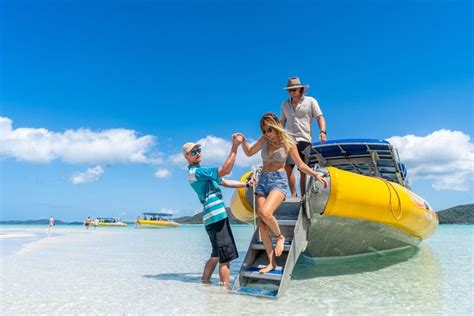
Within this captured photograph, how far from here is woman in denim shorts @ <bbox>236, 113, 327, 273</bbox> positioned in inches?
163

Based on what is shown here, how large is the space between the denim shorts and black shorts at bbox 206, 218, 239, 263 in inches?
24.5

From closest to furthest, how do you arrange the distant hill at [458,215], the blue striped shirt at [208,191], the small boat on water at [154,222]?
the blue striped shirt at [208,191], the small boat on water at [154,222], the distant hill at [458,215]

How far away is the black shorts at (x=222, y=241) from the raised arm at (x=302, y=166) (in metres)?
1.13

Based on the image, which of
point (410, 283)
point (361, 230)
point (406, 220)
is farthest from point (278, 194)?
point (406, 220)

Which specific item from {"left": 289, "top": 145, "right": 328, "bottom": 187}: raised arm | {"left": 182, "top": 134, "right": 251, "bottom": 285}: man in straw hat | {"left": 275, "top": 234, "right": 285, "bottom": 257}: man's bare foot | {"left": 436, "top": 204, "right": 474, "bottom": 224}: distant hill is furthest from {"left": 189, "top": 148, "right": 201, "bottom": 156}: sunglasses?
{"left": 436, "top": 204, "right": 474, "bottom": 224}: distant hill

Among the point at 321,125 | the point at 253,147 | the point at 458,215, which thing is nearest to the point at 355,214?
the point at 321,125

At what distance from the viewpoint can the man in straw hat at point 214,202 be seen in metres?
4.47

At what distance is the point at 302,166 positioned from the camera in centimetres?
426

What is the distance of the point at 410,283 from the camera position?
16.7ft

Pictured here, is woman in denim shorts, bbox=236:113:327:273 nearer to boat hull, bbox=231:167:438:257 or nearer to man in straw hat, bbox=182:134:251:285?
man in straw hat, bbox=182:134:251:285

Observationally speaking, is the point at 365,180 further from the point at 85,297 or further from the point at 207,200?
the point at 85,297

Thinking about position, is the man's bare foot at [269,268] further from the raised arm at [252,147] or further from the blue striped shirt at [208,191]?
the raised arm at [252,147]

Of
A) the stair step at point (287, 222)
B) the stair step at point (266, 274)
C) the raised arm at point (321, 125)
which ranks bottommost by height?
the stair step at point (266, 274)

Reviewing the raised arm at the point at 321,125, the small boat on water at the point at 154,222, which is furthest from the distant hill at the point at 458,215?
the raised arm at the point at 321,125
